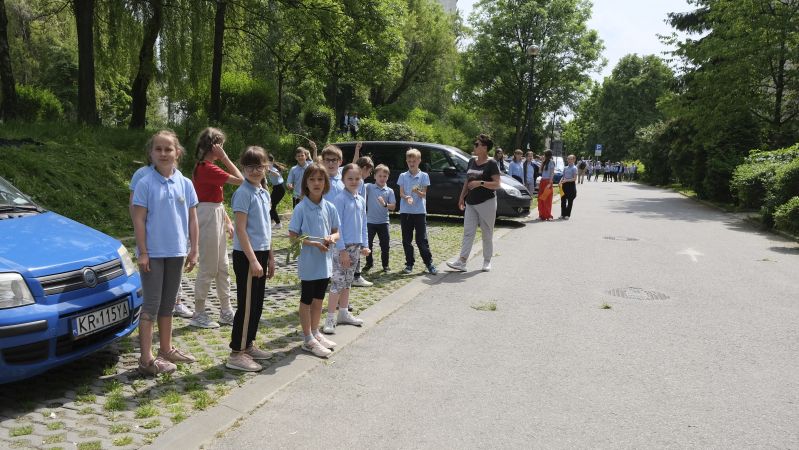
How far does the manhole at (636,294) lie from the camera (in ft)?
24.5

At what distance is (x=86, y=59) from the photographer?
15.7 m

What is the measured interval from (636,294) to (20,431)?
6.61 m

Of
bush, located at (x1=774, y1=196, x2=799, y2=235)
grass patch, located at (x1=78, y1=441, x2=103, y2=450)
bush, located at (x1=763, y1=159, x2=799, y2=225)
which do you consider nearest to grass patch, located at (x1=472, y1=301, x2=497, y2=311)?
grass patch, located at (x1=78, y1=441, x2=103, y2=450)

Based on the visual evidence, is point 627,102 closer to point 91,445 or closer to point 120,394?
point 120,394

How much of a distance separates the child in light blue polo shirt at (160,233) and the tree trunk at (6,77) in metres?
13.2

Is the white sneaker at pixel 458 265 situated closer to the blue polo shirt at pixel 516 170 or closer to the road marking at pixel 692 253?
the road marking at pixel 692 253

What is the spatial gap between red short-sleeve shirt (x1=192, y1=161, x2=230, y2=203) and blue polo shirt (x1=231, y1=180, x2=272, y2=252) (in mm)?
920

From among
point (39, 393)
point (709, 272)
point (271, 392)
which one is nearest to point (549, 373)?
point (271, 392)

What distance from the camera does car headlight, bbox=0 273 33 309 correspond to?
11.7 ft

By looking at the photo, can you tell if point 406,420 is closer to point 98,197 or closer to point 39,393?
point 39,393

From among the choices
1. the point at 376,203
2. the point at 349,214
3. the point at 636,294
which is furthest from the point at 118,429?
the point at 636,294

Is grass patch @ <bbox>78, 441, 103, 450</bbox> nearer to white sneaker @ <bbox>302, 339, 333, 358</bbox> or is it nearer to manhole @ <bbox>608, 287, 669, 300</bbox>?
white sneaker @ <bbox>302, 339, 333, 358</bbox>

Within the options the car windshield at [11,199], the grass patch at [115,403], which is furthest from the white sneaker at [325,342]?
the car windshield at [11,199]

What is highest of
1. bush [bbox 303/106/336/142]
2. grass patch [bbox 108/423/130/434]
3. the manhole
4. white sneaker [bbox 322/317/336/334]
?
bush [bbox 303/106/336/142]
